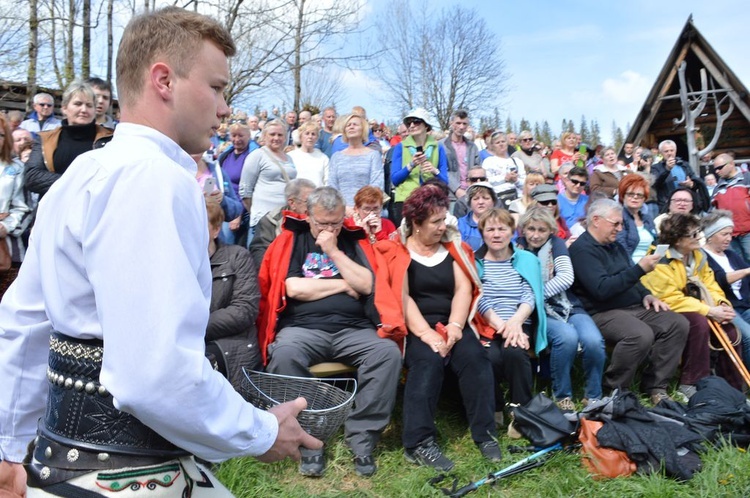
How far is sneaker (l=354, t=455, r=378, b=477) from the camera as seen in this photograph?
3.72 metres

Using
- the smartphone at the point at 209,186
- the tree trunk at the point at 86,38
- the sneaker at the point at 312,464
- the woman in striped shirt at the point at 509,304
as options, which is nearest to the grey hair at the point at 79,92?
the smartphone at the point at 209,186

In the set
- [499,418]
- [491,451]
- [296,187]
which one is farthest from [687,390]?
[296,187]

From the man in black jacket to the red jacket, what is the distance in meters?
1.77

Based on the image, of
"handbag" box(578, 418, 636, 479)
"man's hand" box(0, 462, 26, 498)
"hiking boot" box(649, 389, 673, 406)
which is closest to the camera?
"man's hand" box(0, 462, 26, 498)

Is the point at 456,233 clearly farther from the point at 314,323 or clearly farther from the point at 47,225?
the point at 47,225

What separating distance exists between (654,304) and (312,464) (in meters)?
3.21

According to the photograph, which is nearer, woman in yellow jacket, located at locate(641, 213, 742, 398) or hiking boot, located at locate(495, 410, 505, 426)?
hiking boot, located at locate(495, 410, 505, 426)

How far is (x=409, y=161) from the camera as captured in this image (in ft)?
21.2

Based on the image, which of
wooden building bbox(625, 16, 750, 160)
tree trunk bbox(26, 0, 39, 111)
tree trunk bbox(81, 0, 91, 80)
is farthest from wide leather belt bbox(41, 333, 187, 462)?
wooden building bbox(625, 16, 750, 160)

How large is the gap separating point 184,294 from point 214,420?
0.23 meters

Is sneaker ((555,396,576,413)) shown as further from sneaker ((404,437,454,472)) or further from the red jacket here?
the red jacket

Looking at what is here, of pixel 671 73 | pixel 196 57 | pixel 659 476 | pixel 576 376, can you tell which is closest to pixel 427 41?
pixel 671 73

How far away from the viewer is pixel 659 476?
11.7 ft

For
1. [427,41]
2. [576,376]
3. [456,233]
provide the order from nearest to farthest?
[456,233]
[576,376]
[427,41]
